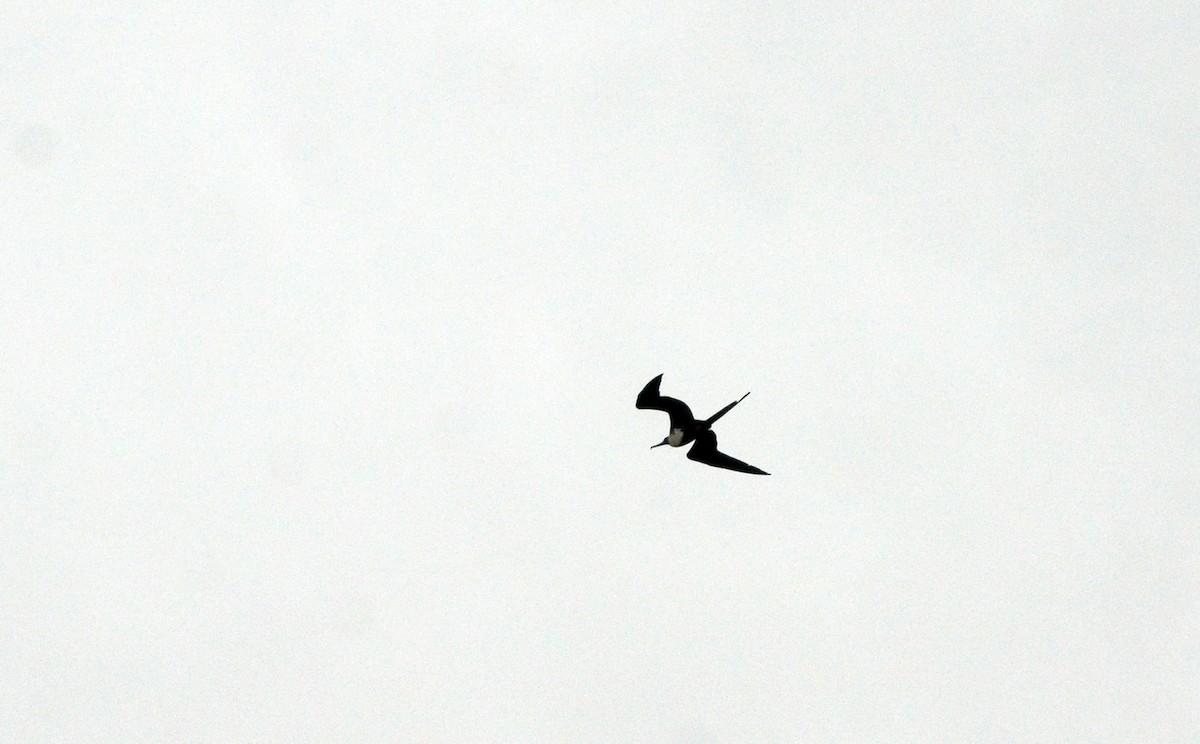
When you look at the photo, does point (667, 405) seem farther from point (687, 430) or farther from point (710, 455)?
point (710, 455)

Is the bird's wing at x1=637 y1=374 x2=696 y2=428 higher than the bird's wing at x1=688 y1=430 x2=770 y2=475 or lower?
higher

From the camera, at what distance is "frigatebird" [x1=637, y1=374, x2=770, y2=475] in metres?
40.6

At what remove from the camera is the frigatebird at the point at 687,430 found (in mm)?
40594

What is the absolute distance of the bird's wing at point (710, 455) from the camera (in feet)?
138

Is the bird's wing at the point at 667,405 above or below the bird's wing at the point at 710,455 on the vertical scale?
above

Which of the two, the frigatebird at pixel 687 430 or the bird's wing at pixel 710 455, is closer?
the frigatebird at pixel 687 430

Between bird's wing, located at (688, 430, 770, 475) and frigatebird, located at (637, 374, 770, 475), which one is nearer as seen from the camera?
frigatebird, located at (637, 374, 770, 475)

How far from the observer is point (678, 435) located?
137 feet

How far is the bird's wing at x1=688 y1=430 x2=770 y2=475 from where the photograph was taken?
42125 mm

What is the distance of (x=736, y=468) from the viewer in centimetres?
4231

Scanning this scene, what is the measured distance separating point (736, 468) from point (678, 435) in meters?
2.80

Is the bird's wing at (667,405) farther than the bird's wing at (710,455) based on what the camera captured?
No

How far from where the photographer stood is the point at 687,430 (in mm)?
41344

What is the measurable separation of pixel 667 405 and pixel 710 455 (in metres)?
3.15
